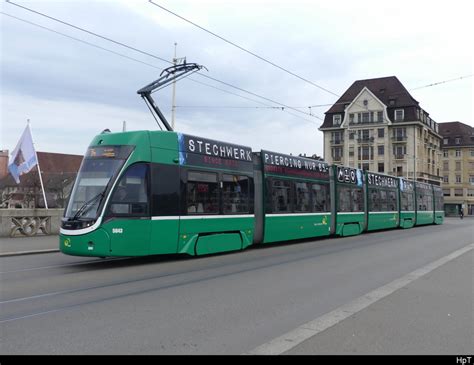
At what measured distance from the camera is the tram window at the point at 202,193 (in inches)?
497

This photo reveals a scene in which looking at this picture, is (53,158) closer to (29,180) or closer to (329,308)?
(29,180)

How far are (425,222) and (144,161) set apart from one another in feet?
100

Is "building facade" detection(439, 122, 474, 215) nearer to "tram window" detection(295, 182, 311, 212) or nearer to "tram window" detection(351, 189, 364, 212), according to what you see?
"tram window" detection(351, 189, 364, 212)

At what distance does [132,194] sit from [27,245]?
282 inches

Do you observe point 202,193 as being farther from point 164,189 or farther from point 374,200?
point 374,200

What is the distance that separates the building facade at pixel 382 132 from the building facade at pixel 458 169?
454 inches

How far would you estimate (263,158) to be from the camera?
16.4m

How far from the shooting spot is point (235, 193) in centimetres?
1447

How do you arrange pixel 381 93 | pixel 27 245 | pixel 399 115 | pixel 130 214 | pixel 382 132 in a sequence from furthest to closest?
pixel 381 93 < pixel 382 132 < pixel 399 115 < pixel 27 245 < pixel 130 214

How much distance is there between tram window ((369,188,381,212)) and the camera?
83.9ft

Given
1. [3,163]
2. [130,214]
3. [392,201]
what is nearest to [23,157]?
[130,214]

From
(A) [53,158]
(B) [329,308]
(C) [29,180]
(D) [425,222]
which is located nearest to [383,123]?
(D) [425,222]

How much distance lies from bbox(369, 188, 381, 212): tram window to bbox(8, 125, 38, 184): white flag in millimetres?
17723

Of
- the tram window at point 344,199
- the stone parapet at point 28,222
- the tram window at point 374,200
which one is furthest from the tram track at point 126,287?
the tram window at point 374,200
